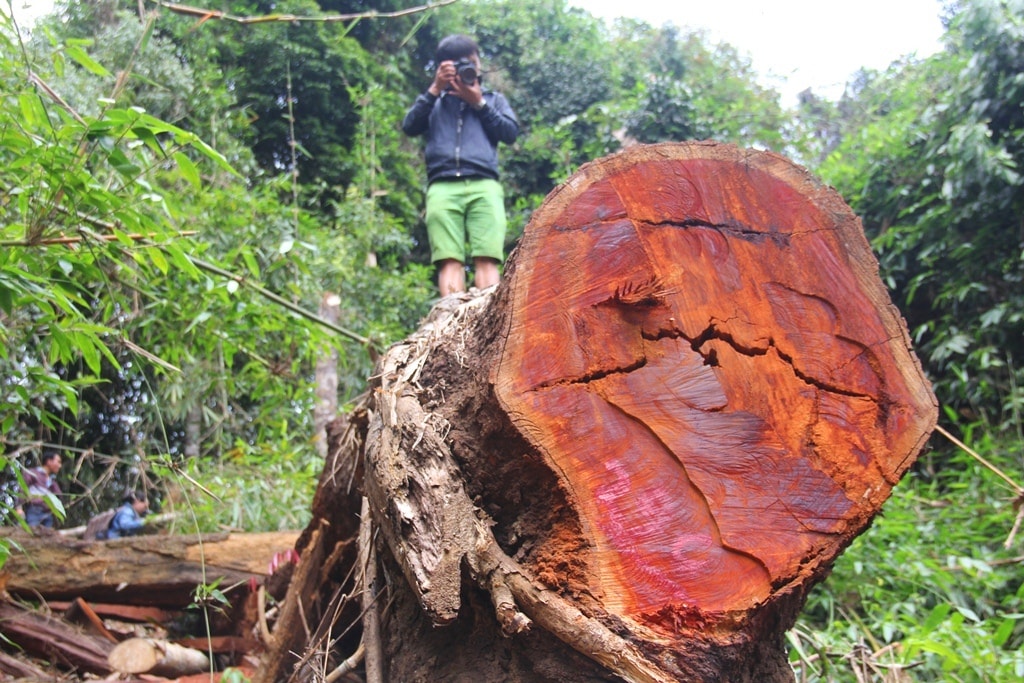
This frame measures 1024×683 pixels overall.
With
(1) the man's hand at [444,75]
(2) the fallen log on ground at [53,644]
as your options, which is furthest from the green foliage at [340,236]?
(1) the man's hand at [444,75]

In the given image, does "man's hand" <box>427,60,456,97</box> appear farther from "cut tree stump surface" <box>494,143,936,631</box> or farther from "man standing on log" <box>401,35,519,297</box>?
"cut tree stump surface" <box>494,143,936,631</box>

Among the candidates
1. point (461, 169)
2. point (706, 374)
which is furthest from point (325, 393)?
point (706, 374)

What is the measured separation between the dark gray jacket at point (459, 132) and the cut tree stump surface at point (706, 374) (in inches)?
84.5

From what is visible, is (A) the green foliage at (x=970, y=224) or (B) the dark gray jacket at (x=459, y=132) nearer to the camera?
(B) the dark gray jacket at (x=459, y=132)

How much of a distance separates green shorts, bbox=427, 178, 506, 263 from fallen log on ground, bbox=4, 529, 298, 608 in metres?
1.61

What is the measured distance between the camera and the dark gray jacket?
372cm

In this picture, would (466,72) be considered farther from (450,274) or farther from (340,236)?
(340,236)

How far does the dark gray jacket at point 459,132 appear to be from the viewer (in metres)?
3.72

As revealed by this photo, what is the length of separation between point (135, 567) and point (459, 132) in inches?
95.0

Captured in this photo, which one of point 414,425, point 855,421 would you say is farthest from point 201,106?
point 855,421

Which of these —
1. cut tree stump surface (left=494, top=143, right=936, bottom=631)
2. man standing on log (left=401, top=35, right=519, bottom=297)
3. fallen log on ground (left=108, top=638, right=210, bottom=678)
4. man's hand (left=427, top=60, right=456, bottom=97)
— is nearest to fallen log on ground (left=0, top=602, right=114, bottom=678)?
fallen log on ground (left=108, top=638, right=210, bottom=678)

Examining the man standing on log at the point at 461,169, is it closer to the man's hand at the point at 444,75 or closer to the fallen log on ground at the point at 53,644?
the man's hand at the point at 444,75

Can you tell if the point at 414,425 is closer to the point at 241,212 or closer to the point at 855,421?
the point at 855,421

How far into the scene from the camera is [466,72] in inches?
141
